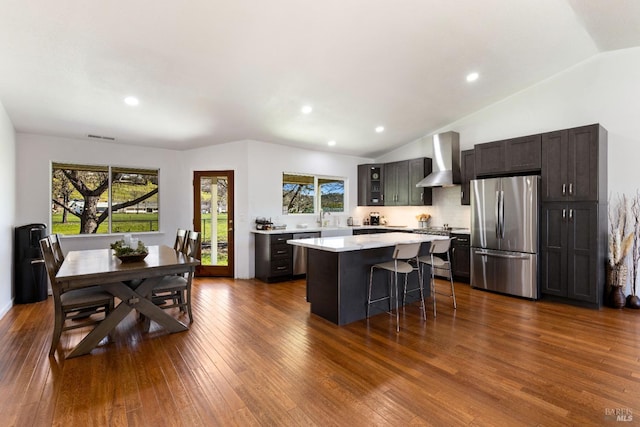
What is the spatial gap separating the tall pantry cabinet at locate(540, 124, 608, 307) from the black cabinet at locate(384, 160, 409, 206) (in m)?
2.53

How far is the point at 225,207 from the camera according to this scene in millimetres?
5914

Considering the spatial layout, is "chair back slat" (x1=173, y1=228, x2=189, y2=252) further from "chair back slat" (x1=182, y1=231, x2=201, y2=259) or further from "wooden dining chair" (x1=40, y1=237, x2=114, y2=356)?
"wooden dining chair" (x1=40, y1=237, x2=114, y2=356)

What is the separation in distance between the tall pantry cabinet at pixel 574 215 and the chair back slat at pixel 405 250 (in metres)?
2.30

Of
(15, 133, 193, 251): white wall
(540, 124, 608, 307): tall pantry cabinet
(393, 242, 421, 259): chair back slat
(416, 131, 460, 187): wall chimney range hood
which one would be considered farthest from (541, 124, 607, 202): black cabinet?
(15, 133, 193, 251): white wall

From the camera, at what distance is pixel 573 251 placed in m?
4.18

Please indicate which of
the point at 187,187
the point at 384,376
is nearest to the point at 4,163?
the point at 187,187

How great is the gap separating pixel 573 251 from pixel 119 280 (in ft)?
17.5

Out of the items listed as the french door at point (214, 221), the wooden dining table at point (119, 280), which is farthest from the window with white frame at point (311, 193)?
the wooden dining table at point (119, 280)

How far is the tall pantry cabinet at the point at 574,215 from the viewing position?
4.00 m

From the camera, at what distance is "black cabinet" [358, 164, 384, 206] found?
7.06m

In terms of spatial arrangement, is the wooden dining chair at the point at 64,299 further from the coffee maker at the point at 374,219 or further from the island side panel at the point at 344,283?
the coffee maker at the point at 374,219

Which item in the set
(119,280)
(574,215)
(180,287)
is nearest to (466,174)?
(574,215)

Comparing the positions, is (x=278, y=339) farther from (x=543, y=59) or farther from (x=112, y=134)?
(x=543, y=59)

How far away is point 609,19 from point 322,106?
340 centimetres
